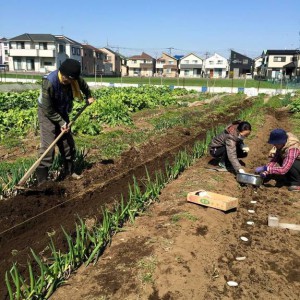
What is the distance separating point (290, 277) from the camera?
297 cm

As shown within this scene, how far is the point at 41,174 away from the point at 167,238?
2.26 m

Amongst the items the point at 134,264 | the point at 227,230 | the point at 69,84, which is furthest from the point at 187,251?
the point at 69,84

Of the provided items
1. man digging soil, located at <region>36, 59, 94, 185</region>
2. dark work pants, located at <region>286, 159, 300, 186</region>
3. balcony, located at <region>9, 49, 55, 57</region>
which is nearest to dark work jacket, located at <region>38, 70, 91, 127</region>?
man digging soil, located at <region>36, 59, 94, 185</region>

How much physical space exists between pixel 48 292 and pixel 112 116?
7541 millimetres

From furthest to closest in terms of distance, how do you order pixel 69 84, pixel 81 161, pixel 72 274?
pixel 81 161 < pixel 69 84 < pixel 72 274

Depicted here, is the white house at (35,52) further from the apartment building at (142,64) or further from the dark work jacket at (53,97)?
the dark work jacket at (53,97)

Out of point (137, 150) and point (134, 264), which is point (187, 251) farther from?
point (137, 150)

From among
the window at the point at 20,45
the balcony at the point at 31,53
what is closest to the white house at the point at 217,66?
the balcony at the point at 31,53

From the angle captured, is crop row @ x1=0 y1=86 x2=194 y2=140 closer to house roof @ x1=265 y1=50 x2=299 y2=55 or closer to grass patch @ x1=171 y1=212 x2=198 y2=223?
grass patch @ x1=171 y1=212 x2=198 y2=223

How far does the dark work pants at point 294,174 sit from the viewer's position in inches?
194

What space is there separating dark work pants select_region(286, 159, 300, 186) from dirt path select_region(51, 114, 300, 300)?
43 centimetres

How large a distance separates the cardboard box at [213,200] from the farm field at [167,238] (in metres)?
0.09

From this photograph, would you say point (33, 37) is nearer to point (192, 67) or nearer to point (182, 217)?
point (192, 67)

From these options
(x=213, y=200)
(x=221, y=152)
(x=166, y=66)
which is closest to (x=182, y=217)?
(x=213, y=200)
